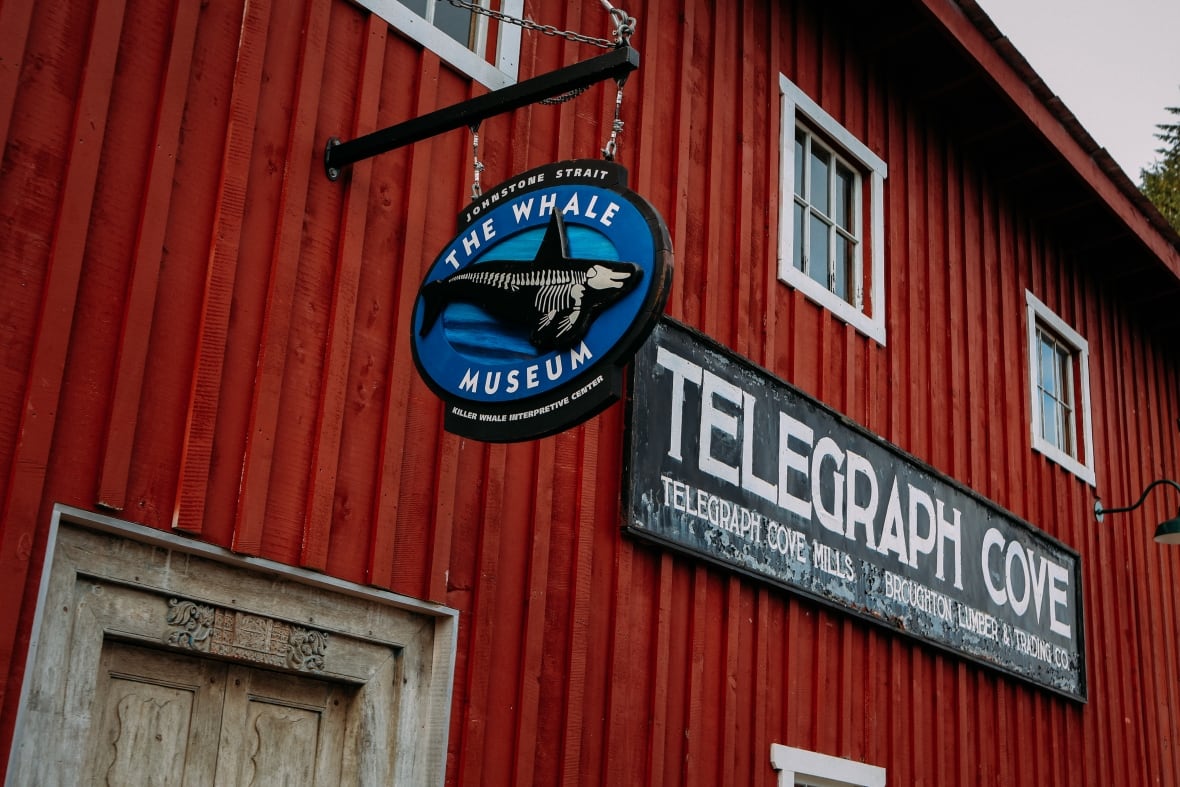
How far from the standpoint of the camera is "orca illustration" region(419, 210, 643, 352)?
382 centimetres

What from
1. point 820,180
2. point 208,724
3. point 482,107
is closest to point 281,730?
point 208,724

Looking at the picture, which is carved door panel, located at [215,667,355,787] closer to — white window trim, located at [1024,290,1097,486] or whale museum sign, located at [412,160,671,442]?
whale museum sign, located at [412,160,671,442]

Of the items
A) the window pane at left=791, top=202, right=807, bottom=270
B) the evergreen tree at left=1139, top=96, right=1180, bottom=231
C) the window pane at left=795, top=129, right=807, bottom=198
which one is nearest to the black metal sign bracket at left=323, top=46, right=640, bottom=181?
the window pane at left=791, top=202, right=807, bottom=270

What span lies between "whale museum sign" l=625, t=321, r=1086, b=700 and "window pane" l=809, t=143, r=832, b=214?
1.38 meters

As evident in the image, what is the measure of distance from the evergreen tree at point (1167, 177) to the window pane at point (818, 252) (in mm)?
22826

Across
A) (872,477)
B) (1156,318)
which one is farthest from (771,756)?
(1156,318)

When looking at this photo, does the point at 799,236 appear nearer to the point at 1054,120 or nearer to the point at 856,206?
the point at 856,206

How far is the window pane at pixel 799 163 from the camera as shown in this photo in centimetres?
770

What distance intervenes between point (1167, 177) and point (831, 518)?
86.5 ft

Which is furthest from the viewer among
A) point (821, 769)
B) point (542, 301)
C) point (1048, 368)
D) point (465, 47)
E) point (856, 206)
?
point (1048, 368)

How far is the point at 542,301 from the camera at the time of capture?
12.8ft

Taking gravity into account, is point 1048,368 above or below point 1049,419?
above

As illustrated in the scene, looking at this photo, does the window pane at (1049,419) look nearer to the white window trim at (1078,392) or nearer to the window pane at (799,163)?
the white window trim at (1078,392)

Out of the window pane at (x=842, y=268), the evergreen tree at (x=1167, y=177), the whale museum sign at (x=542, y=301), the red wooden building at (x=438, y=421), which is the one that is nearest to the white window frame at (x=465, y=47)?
the red wooden building at (x=438, y=421)
